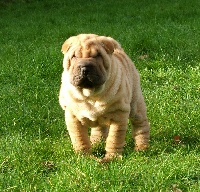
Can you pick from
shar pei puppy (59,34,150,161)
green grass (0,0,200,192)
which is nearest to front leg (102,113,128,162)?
shar pei puppy (59,34,150,161)

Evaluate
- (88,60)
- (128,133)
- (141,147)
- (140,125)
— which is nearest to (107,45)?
(88,60)

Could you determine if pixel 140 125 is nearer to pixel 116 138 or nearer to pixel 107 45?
pixel 116 138

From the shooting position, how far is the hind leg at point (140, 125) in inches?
186

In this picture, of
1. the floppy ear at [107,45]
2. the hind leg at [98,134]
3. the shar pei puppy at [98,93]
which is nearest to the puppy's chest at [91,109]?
the shar pei puppy at [98,93]

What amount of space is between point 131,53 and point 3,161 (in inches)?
173

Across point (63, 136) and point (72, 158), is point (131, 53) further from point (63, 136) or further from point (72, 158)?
point (72, 158)

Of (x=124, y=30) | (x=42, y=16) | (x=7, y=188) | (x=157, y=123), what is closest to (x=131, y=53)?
(x=124, y=30)

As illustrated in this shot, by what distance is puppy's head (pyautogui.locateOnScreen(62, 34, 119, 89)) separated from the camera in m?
3.99

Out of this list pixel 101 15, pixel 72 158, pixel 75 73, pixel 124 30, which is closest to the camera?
pixel 75 73

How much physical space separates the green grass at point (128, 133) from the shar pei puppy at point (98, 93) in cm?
18

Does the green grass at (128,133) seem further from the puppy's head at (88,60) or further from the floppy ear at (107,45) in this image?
the floppy ear at (107,45)

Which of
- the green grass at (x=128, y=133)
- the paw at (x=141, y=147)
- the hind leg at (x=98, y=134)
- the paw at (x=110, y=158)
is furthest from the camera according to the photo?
the hind leg at (x=98, y=134)

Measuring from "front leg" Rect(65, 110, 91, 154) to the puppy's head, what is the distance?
48cm

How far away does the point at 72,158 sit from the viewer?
435cm
